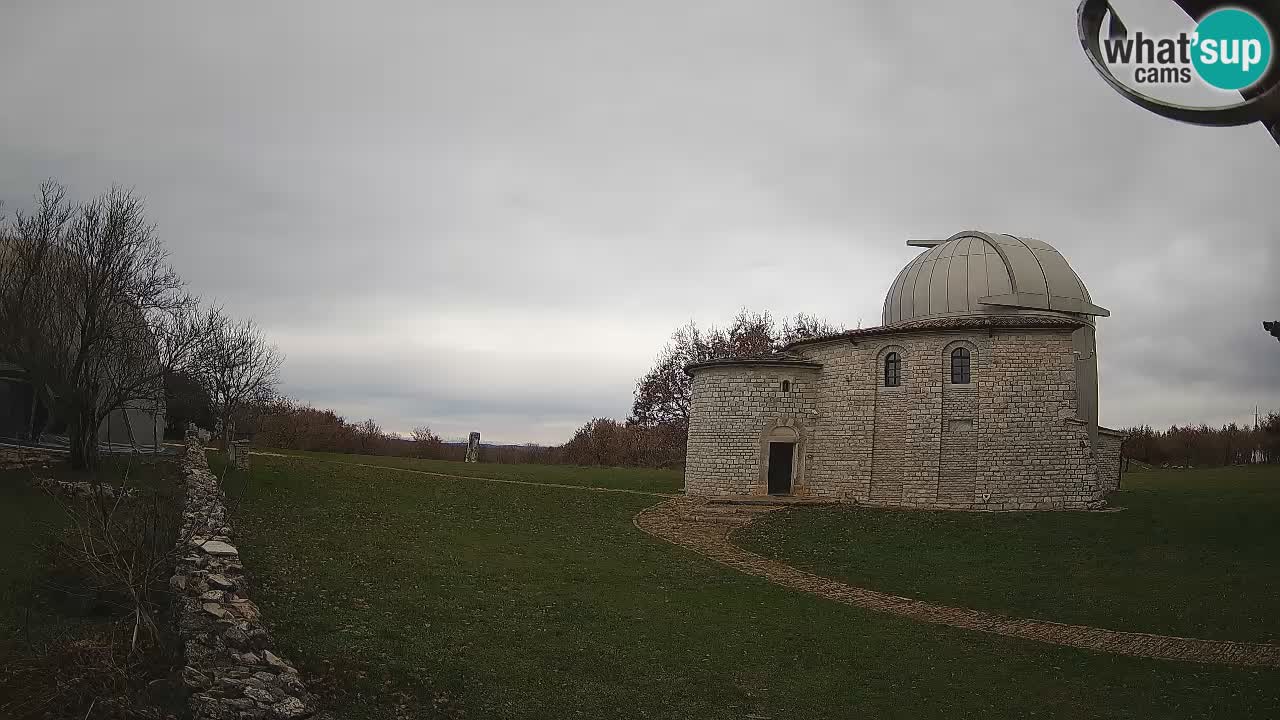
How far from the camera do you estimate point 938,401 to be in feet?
77.6

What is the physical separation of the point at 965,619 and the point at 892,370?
12855 millimetres

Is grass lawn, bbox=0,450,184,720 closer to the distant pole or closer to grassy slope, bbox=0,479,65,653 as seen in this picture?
grassy slope, bbox=0,479,65,653

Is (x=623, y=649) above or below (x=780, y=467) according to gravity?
below

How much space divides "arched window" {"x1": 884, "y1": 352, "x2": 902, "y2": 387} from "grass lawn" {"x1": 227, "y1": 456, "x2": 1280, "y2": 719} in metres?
11.6

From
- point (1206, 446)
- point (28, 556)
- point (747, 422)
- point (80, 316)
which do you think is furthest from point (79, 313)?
point (1206, 446)

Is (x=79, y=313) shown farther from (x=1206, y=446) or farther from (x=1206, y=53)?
(x=1206, y=446)

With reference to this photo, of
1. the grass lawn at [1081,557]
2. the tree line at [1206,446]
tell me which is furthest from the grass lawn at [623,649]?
the tree line at [1206,446]

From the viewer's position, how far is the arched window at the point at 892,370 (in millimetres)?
24625

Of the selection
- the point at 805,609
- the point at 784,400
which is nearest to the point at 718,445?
the point at 784,400

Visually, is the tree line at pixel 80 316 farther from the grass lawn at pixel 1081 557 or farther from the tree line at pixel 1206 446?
the tree line at pixel 1206 446

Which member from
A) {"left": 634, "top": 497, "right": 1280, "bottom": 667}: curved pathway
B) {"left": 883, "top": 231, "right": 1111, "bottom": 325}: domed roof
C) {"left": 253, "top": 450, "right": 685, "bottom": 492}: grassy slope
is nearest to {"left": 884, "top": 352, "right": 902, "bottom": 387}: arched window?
{"left": 883, "top": 231, "right": 1111, "bottom": 325}: domed roof

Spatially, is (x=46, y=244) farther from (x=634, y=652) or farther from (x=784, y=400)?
(x=784, y=400)

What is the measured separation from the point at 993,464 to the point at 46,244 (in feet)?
87.1

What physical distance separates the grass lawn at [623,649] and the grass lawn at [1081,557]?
267 cm
